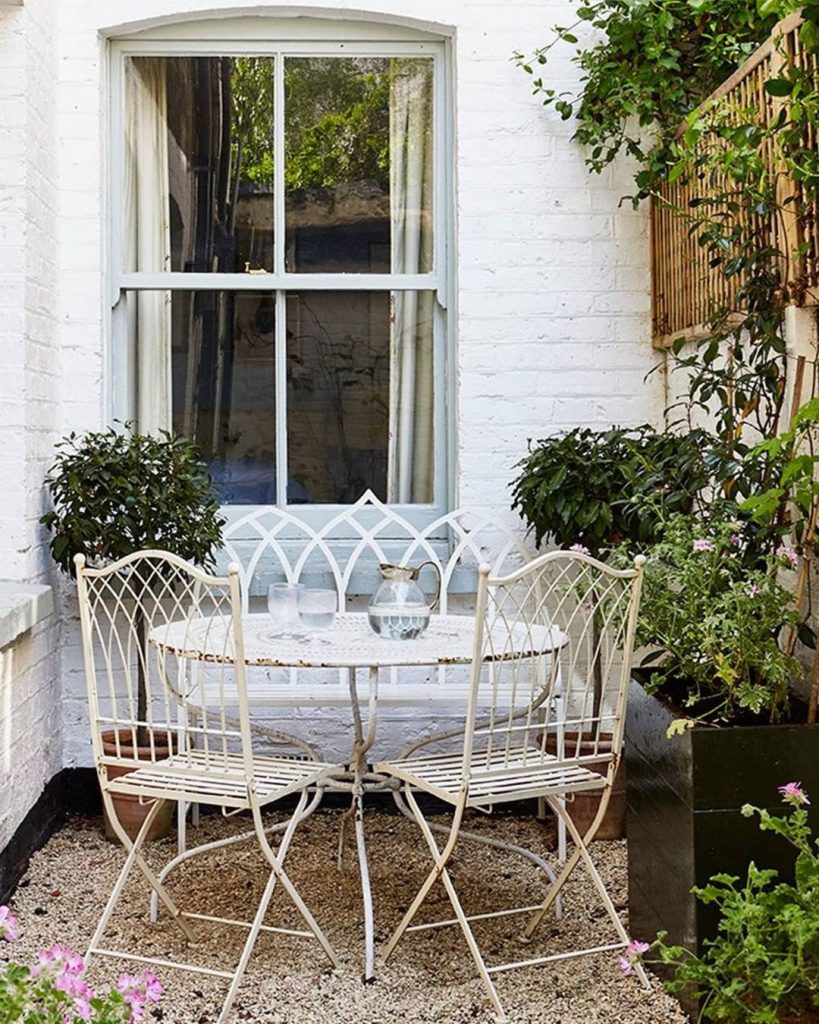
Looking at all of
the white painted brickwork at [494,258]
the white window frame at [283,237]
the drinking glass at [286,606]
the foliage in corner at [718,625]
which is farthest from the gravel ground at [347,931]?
the white window frame at [283,237]

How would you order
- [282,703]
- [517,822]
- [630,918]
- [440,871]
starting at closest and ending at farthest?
[440,871]
[630,918]
[282,703]
[517,822]

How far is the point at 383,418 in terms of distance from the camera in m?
4.62

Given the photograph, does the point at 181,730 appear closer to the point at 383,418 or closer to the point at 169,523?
the point at 169,523

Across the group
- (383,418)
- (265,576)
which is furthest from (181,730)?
(383,418)

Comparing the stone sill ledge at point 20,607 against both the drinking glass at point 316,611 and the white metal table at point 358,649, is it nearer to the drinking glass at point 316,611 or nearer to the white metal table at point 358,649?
the white metal table at point 358,649

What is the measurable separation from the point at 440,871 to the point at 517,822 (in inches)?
56.7

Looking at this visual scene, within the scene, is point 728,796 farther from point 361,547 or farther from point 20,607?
point 20,607

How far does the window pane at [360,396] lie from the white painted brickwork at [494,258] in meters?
0.19

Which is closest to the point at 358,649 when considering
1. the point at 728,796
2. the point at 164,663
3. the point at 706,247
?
the point at 164,663

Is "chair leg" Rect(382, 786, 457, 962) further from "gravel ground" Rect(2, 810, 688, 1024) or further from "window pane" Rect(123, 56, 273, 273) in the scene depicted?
"window pane" Rect(123, 56, 273, 273)

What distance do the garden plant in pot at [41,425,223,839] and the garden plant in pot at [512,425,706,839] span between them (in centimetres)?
102

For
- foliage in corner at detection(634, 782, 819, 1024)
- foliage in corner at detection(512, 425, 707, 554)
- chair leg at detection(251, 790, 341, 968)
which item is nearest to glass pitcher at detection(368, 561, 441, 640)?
chair leg at detection(251, 790, 341, 968)

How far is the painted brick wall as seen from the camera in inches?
154

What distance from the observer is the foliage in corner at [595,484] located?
3959 mm
